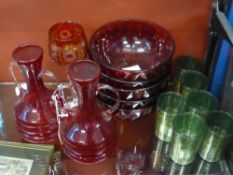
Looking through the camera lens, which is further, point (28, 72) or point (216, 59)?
point (216, 59)

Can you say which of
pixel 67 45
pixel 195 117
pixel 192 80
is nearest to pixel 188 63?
pixel 192 80

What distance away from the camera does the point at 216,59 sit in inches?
27.9

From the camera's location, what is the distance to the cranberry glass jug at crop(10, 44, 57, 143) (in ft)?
1.97

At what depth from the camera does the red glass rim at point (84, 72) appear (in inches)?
20.2

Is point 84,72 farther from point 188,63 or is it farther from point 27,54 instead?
point 188,63

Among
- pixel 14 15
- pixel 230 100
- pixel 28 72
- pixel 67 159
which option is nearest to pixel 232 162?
pixel 230 100

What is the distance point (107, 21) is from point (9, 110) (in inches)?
11.9

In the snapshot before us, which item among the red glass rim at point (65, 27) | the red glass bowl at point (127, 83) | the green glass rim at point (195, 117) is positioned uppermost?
the red glass rim at point (65, 27)

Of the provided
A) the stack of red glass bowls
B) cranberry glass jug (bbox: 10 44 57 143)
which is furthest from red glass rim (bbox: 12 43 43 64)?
the stack of red glass bowls

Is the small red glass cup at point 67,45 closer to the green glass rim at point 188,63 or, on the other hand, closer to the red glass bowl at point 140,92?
the red glass bowl at point 140,92

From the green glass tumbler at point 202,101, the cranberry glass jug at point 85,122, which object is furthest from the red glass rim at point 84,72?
the green glass tumbler at point 202,101

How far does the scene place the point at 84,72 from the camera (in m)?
0.53

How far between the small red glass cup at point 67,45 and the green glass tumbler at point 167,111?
191 millimetres

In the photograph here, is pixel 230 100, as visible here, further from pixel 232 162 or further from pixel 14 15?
pixel 14 15
